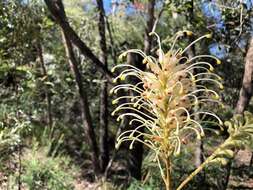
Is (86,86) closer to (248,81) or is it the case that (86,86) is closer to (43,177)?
(43,177)

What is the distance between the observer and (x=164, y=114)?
2.51 m

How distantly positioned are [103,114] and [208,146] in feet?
7.26

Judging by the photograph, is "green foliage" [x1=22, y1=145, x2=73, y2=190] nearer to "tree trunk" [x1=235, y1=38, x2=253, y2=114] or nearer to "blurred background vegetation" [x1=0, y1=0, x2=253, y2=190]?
"blurred background vegetation" [x1=0, y1=0, x2=253, y2=190]

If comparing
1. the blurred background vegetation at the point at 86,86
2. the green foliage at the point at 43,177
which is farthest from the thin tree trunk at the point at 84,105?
the green foliage at the point at 43,177

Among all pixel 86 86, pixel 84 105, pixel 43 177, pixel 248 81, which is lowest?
pixel 43 177

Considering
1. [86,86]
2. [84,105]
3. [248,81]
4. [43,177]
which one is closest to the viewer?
[248,81]

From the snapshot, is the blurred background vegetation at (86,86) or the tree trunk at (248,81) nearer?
the tree trunk at (248,81)

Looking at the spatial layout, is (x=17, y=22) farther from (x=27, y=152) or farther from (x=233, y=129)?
(x=233, y=129)

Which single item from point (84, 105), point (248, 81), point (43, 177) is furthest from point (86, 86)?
point (248, 81)

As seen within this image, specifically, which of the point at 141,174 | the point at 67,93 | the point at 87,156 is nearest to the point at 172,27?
the point at 67,93

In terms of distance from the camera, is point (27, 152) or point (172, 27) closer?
point (27, 152)

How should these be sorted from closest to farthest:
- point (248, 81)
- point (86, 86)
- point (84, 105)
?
1. point (248, 81)
2. point (84, 105)
3. point (86, 86)

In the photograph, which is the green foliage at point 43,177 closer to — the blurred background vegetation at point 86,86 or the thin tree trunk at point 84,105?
the blurred background vegetation at point 86,86

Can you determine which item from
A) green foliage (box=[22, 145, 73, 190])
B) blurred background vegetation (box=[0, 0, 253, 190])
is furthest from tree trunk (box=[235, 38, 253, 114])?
green foliage (box=[22, 145, 73, 190])
